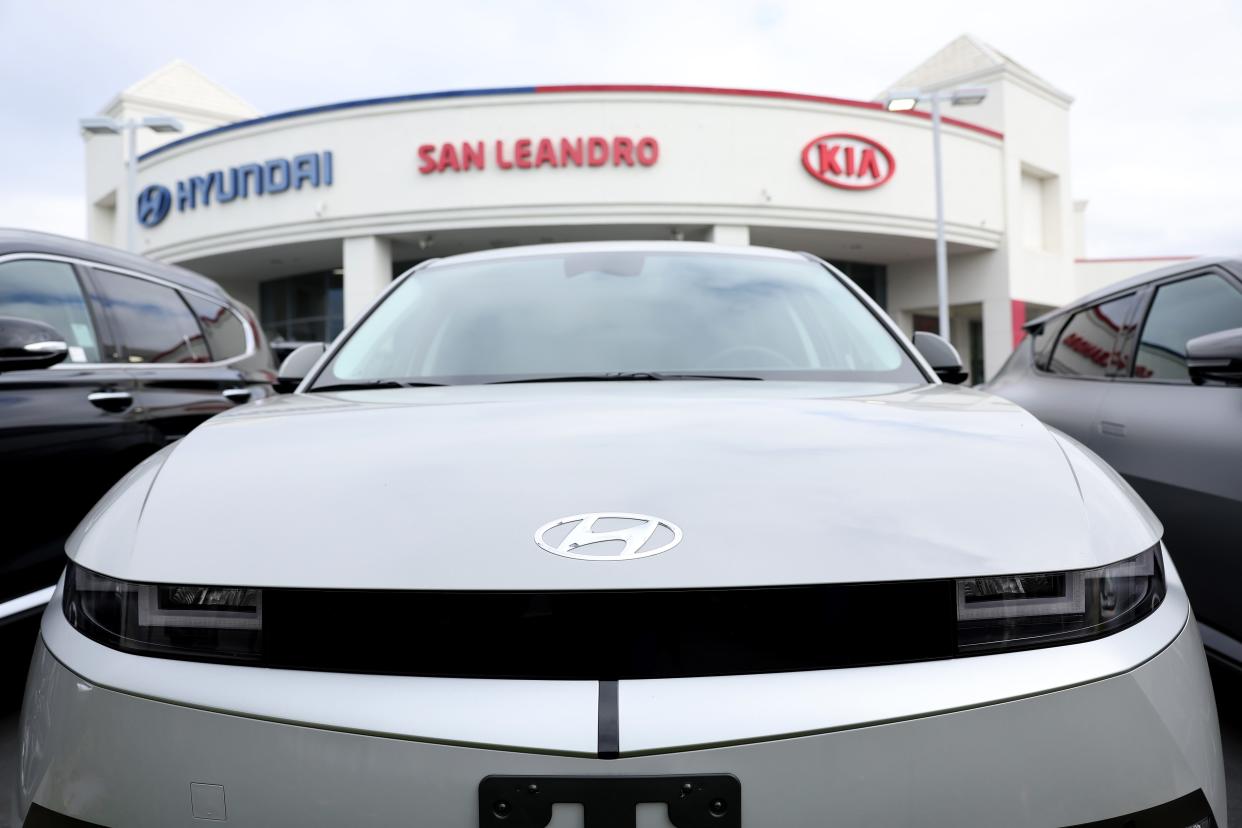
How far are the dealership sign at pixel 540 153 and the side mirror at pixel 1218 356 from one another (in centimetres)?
1993

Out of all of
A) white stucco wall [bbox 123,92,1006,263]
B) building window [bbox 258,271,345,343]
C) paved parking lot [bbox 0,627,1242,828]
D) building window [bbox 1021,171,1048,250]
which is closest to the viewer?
→ paved parking lot [bbox 0,627,1242,828]

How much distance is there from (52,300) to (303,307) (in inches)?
1019

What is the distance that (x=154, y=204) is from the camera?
25469 millimetres

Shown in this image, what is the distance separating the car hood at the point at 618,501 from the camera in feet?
3.91

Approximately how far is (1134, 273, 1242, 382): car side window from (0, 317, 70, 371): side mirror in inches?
153

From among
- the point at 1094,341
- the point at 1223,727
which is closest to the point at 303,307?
the point at 1094,341

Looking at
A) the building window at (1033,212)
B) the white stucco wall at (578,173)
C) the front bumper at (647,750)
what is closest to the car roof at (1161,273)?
the front bumper at (647,750)

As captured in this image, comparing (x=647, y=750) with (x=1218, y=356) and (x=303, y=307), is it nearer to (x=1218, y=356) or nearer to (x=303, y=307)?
(x=1218, y=356)

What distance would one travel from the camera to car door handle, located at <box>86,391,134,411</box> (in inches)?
136

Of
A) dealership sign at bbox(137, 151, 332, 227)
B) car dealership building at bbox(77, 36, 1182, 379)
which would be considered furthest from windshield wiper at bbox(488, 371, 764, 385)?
dealership sign at bbox(137, 151, 332, 227)

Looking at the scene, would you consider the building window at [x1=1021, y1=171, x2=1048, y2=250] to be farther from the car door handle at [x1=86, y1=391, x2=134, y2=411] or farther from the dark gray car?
the car door handle at [x1=86, y1=391, x2=134, y2=411]

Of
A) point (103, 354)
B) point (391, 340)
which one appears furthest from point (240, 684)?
point (103, 354)

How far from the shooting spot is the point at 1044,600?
1.23 metres

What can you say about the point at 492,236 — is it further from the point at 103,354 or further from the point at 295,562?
the point at 295,562
